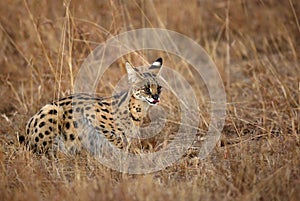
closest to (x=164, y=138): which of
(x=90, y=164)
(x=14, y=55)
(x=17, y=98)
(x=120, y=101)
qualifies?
(x=120, y=101)

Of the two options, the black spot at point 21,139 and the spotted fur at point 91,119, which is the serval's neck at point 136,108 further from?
the black spot at point 21,139

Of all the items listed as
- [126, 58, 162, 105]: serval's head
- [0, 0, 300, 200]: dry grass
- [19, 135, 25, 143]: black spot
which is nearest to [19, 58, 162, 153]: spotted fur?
[126, 58, 162, 105]: serval's head

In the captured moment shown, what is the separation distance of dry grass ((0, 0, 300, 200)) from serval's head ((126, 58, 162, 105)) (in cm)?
72

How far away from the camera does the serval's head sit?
5189 millimetres

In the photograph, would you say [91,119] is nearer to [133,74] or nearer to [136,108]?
[136,108]

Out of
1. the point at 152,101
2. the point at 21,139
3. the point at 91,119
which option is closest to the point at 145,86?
the point at 152,101

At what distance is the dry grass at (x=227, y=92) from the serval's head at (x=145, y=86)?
72cm

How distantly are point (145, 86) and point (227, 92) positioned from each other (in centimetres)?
181

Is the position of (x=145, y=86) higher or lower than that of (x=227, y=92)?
higher

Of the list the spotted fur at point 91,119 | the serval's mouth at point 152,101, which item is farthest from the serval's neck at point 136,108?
the serval's mouth at point 152,101

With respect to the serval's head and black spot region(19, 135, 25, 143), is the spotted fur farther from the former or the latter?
black spot region(19, 135, 25, 143)

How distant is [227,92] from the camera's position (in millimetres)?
6730

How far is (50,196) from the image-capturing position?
4.05 metres

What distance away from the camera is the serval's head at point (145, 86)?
5189 mm
